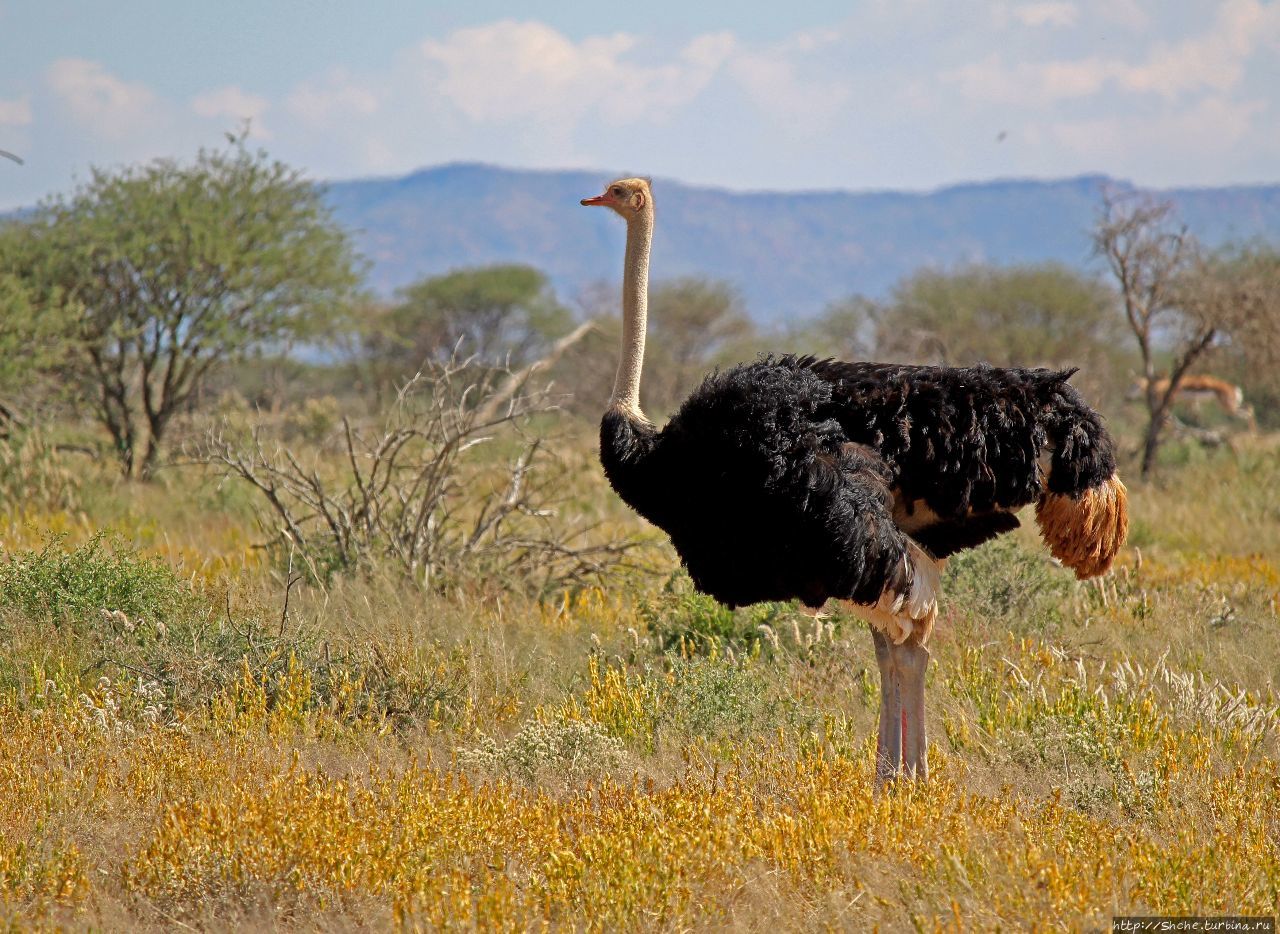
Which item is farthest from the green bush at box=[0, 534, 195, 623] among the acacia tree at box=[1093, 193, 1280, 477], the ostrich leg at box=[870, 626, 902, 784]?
the acacia tree at box=[1093, 193, 1280, 477]

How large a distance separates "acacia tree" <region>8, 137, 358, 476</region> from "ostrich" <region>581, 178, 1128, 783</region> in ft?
25.5

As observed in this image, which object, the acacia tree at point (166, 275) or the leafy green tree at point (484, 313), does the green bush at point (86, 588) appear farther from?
the leafy green tree at point (484, 313)

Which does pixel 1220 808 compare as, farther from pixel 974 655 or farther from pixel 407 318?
pixel 407 318

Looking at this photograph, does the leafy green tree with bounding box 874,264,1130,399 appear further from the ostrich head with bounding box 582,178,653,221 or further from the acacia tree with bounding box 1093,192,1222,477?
the ostrich head with bounding box 582,178,653,221

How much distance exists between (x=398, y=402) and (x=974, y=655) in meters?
2.65

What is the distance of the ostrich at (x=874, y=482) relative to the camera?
13.2 feet

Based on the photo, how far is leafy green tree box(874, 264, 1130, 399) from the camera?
2044 centimetres

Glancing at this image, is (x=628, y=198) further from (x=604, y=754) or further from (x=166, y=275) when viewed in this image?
(x=166, y=275)

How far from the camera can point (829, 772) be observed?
4.08m

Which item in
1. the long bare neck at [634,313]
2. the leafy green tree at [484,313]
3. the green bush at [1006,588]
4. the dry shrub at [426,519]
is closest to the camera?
the long bare neck at [634,313]

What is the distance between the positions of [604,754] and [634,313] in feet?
4.91

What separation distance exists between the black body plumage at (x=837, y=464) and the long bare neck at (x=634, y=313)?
16 cm

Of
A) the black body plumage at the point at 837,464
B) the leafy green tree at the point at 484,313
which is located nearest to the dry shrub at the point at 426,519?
the black body plumage at the point at 837,464

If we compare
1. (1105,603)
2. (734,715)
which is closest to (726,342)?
(1105,603)
